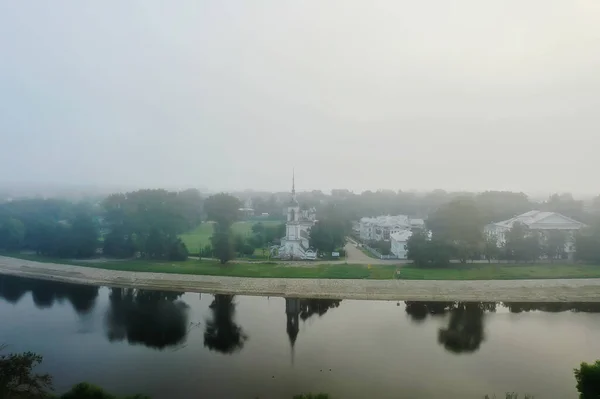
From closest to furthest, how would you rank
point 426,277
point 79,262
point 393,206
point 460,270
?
point 426,277, point 460,270, point 79,262, point 393,206

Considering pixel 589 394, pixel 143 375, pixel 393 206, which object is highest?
pixel 393 206

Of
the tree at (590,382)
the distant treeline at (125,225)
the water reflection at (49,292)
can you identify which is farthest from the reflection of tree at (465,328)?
the water reflection at (49,292)

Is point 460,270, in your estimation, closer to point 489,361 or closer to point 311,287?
point 311,287

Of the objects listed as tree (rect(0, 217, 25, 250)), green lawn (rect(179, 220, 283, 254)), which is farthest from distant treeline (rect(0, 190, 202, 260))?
green lawn (rect(179, 220, 283, 254))

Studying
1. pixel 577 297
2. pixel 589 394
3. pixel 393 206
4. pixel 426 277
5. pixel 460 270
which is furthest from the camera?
pixel 393 206

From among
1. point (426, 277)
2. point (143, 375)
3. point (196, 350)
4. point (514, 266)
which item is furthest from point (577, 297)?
point (143, 375)

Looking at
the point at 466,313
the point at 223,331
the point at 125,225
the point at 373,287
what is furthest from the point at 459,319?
→ the point at 125,225

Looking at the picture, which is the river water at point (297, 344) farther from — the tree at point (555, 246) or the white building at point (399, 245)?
the white building at point (399, 245)
